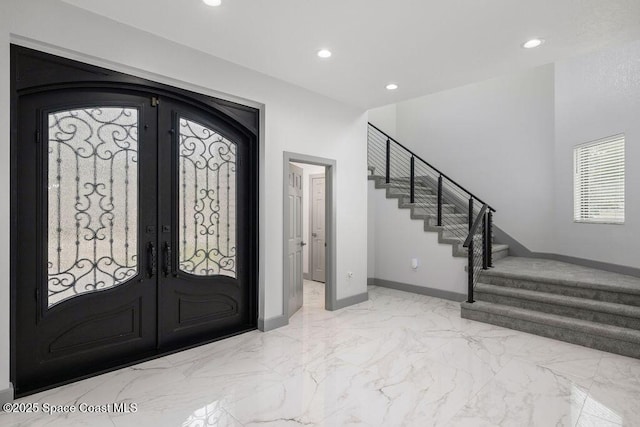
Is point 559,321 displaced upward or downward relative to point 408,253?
downward

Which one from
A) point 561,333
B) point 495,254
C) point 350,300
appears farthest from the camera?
point 495,254

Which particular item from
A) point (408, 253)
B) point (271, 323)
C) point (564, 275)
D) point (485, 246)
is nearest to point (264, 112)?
point (271, 323)

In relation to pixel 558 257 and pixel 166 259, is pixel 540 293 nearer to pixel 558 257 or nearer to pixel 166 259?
pixel 558 257

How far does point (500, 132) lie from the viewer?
6637mm

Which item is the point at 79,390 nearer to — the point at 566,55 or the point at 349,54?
the point at 349,54

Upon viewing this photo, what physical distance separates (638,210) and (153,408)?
19.3 feet

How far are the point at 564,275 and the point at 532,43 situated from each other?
3087 millimetres

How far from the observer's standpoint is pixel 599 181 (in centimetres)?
530

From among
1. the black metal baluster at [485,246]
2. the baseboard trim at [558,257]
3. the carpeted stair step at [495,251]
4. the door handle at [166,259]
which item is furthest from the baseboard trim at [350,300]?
the baseboard trim at [558,257]

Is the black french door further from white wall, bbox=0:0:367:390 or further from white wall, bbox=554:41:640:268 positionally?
white wall, bbox=554:41:640:268

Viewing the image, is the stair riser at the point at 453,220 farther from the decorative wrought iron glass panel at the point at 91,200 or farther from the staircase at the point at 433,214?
the decorative wrought iron glass panel at the point at 91,200

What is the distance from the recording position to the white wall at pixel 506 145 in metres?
6.18

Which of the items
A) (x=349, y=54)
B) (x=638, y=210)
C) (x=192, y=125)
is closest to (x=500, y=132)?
(x=638, y=210)

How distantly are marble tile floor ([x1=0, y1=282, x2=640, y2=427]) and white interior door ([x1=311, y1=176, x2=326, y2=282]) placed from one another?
270 cm
